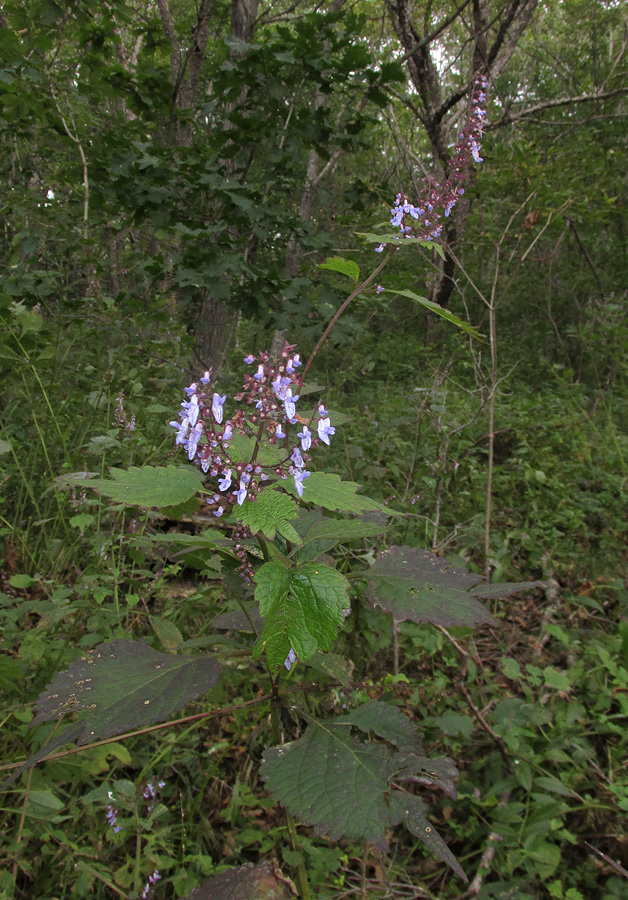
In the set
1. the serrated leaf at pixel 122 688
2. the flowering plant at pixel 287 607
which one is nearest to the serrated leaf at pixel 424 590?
the flowering plant at pixel 287 607

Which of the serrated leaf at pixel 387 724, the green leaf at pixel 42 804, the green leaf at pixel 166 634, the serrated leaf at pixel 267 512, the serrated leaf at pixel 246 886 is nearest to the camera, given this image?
the serrated leaf at pixel 267 512

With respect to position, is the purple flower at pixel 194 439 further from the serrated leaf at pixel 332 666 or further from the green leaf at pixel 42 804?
the green leaf at pixel 42 804

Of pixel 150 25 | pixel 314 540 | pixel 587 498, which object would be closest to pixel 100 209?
pixel 150 25

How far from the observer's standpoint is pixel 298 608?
34.6 inches

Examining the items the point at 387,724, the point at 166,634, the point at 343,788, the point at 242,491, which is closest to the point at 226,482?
the point at 242,491

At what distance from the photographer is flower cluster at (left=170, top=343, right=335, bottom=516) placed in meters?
0.94

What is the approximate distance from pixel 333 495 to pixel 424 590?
324 millimetres

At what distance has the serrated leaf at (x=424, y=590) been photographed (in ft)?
3.36

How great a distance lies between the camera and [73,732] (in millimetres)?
973

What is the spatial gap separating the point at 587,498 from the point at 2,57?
4.11m

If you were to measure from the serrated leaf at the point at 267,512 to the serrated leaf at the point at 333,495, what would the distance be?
5cm

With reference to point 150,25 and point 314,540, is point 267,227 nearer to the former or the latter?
point 150,25

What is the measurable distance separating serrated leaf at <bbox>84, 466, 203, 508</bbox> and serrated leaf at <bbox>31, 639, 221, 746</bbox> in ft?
1.25

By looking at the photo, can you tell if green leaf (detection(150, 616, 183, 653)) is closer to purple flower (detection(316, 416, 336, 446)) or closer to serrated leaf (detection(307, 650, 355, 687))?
serrated leaf (detection(307, 650, 355, 687))
